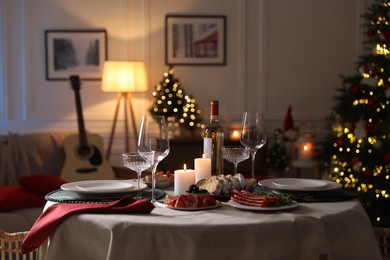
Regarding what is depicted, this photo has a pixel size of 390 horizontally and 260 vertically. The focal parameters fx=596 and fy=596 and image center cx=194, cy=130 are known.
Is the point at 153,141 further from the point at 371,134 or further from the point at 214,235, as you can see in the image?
the point at 371,134

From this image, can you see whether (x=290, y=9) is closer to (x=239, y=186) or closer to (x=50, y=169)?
(x=50, y=169)

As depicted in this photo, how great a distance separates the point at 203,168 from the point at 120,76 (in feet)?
9.85

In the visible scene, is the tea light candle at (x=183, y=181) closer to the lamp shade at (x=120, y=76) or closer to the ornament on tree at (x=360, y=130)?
the ornament on tree at (x=360, y=130)

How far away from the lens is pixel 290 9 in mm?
5727

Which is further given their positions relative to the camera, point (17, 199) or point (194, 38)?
point (194, 38)

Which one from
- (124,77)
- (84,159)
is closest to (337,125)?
(124,77)

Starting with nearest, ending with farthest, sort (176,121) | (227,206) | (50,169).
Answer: (227,206) < (50,169) < (176,121)

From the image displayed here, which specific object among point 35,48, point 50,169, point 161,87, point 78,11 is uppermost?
point 78,11

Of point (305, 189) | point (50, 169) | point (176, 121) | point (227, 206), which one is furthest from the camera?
point (176, 121)

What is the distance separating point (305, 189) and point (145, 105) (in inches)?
143

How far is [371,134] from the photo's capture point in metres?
4.32

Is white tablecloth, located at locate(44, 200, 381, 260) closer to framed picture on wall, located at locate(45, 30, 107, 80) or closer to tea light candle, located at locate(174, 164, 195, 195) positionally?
tea light candle, located at locate(174, 164, 195, 195)

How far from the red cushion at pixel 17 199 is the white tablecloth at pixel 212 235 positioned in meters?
2.09

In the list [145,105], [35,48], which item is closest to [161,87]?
[145,105]
